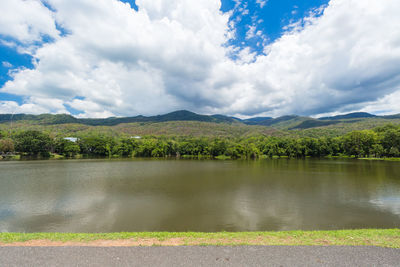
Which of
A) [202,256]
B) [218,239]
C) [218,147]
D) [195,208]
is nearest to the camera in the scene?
[202,256]

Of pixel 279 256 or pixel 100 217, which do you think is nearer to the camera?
pixel 279 256

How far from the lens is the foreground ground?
577cm

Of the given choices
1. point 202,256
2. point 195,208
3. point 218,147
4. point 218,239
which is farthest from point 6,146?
point 202,256

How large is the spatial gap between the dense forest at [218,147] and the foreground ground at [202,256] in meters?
94.2

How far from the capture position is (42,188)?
76.4ft

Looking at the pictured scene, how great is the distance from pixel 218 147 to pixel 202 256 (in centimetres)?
10257

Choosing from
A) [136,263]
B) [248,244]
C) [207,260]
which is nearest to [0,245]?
[136,263]

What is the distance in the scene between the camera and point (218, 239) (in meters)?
7.70

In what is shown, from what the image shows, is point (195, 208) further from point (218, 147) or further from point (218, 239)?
point (218, 147)

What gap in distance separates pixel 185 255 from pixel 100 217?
34.7 feet

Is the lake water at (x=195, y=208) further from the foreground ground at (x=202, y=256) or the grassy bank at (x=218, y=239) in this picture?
the foreground ground at (x=202, y=256)

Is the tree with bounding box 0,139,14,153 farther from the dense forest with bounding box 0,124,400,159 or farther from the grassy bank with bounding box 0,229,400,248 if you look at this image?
the grassy bank with bounding box 0,229,400,248

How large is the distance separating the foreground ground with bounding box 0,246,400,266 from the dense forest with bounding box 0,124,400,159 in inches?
3707

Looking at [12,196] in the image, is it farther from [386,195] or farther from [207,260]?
[386,195]
